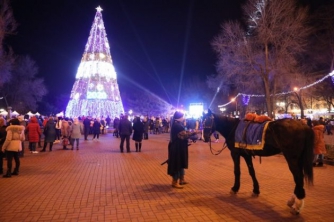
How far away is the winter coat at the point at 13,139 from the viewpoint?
29.9 ft

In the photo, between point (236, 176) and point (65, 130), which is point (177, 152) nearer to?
point (236, 176)

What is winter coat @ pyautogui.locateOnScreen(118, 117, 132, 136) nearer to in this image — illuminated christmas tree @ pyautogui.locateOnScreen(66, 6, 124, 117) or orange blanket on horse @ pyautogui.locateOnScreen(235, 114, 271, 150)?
orange blanket on horse @ pyautogui.locateOnScreen(235, 114, 271, 150)

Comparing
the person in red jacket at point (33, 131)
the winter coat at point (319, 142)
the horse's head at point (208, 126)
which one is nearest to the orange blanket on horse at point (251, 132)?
the horse's head at point (208, 126)

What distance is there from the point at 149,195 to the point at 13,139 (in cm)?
509

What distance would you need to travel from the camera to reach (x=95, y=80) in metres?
30.9

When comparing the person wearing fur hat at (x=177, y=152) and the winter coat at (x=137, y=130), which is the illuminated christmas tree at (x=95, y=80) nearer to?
the winter coat at (x=137, y=130)

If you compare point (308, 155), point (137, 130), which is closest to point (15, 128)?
point (137, 130)

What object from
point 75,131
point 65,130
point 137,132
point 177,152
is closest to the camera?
point 177,152

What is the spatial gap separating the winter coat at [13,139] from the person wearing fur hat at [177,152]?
4.94 m

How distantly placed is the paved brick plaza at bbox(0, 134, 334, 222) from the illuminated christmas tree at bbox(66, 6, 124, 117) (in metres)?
20.6

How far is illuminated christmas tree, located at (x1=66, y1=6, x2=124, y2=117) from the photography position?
30.2 m

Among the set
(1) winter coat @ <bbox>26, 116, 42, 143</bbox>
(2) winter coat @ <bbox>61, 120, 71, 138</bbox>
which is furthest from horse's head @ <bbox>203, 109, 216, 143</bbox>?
(2) winter coat @ <bbox>61, 120, 71, 138</bbox>

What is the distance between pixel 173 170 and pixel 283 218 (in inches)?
120

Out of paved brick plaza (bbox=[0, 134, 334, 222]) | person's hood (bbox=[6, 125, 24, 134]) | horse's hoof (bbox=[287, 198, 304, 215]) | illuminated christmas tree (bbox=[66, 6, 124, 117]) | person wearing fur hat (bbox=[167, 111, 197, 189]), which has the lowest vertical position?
paved brick plaza (bbox=[0, 134, 334, 222])
